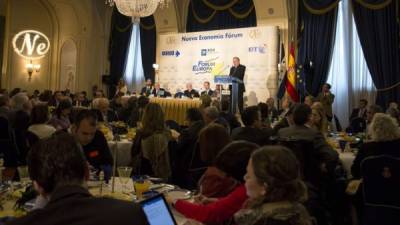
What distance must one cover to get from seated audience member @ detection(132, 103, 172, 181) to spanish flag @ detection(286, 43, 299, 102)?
703cm

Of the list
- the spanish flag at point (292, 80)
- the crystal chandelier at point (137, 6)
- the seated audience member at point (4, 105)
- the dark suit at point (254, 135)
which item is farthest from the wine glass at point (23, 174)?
the spanish flag at point (292, 80)

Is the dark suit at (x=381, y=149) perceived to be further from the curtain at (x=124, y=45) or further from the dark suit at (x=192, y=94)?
the curtain at (x=124, y=45)

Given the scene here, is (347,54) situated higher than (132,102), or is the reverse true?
(347,54)

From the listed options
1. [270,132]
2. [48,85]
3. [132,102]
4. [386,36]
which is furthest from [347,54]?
[48,85]

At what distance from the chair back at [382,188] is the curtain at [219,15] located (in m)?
9.46

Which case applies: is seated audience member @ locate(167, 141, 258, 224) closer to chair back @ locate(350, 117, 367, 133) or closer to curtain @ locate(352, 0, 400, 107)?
chair back @ locate(350, 117, 367, 133)

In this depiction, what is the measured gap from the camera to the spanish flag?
1070cm

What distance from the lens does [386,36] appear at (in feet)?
34.2

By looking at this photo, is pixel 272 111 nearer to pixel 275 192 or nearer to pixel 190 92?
pixel 190 92

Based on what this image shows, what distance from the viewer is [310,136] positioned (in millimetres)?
4172

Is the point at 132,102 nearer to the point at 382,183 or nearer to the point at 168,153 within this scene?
the point at 168,153

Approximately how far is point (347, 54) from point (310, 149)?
768 cm

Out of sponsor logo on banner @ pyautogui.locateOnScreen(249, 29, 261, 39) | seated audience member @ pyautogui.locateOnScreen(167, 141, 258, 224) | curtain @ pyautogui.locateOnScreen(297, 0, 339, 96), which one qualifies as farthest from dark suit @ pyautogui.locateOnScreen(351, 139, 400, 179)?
sponsor logo on banner @ pyautogui.locateOnScreen(249, 29, 261, 39)

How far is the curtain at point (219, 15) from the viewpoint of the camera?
12.5m
